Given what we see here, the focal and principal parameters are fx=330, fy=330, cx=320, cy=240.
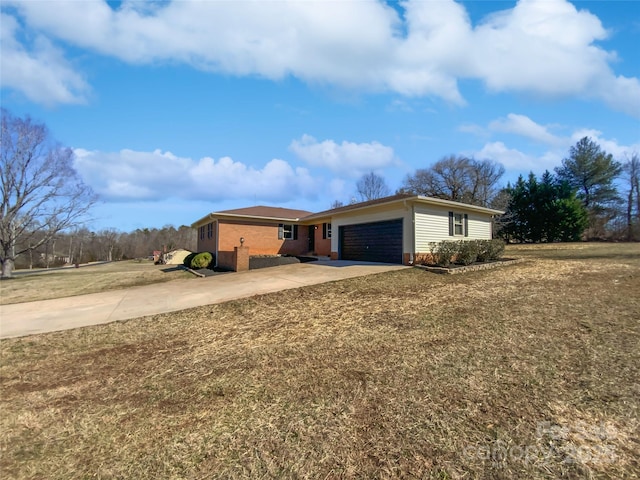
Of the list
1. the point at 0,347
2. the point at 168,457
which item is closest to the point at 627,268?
the point at 168,457

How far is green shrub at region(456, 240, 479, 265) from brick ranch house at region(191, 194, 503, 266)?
66.2 inches

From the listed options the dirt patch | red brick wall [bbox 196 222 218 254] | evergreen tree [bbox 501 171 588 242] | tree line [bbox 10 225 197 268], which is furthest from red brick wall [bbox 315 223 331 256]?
tree line [bbox 10 225 197 268]

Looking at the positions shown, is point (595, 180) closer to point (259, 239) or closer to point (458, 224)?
point (458, 224)

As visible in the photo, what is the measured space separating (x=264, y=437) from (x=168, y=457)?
32.7 inches

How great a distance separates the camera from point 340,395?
3.70m

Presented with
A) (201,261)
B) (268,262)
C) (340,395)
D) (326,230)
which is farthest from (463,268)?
(201,261)

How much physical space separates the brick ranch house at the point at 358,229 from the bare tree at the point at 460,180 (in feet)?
48.9

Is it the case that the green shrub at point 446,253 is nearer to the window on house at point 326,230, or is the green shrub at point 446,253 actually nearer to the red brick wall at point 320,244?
the red brick wall at point 320,244

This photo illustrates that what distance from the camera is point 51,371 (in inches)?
198

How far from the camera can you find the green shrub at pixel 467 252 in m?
12.4

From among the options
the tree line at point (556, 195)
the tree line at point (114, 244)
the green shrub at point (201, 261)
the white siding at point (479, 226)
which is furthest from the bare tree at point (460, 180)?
the tree line at point (114, 244)

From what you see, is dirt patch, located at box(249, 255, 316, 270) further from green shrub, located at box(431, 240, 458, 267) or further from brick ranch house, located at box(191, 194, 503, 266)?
green shrub, located at box(431, 240, 458, 267)

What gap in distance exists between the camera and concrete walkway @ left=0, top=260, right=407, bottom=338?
7.76 meters

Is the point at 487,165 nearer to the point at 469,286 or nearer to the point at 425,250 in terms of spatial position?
the point at 425,250
